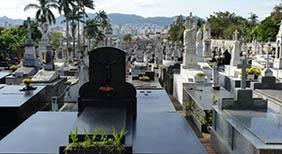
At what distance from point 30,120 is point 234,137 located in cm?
415

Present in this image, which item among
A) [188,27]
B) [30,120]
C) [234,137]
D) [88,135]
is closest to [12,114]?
[30,120]

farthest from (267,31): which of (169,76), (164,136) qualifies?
(164,136)

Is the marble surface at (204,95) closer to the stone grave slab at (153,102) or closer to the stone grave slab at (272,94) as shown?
the stone grave slab at (272,94)

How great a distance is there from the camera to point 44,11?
42844 millimetres

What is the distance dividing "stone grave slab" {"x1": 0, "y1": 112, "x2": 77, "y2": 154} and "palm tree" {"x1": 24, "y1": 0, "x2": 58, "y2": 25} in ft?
117

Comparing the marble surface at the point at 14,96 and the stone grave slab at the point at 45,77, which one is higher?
the stone grave slab at the point at 45,77

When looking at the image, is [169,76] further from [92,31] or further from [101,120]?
[92,31]

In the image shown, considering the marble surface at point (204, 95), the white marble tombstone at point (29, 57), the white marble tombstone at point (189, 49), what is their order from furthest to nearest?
1. the white marble tombstone at point (29, 57)
2. the white marble tombstone at point (189, 49)
3. the marble surface at point (204, 95)

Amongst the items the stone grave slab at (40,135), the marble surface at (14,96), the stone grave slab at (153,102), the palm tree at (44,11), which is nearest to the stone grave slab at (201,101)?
the stone grave slab at (153,102)

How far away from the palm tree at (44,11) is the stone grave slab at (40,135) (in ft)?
117

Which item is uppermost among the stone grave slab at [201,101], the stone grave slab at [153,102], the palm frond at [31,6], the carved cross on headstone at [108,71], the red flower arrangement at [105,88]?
the palm frond at [31,6]

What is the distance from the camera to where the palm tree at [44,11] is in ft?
140

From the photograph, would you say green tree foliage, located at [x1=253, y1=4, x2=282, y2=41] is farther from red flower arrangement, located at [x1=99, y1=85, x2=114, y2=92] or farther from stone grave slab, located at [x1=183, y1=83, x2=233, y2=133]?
red flower arrangement, located at [x1=99, y1=85, x2=114, y2=92]

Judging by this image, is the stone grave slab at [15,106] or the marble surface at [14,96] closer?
the stone grave slab at [15,106]
